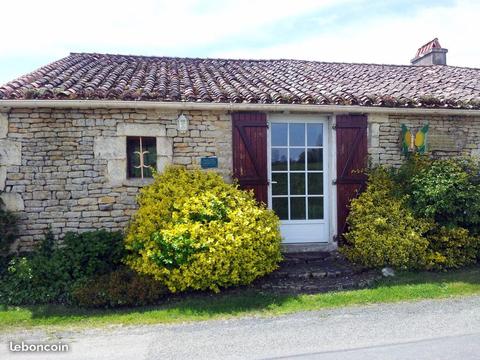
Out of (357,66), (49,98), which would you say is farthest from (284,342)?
(357,66)

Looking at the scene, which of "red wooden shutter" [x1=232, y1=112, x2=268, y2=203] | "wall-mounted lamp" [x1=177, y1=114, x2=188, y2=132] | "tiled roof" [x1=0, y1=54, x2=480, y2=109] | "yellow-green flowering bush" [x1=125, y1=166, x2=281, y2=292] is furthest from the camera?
"red wooden shutter" [x1=232, y1=112, x2=268, y2=203]

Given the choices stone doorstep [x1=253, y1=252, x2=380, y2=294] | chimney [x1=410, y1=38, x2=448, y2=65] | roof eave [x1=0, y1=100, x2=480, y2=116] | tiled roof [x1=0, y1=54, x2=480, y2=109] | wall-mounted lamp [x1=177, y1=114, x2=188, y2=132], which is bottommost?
stone doorstep [x1=253, y1=252, x2=380, y2=294]

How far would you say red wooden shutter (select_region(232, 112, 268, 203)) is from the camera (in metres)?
7.31

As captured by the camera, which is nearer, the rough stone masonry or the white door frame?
the rough stone masonry

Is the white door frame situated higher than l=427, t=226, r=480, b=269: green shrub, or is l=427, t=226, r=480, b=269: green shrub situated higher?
the white door frame

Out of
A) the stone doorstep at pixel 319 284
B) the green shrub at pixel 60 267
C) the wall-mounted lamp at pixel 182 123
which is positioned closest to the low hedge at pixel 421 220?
the stone doorstep at pixel 319 284

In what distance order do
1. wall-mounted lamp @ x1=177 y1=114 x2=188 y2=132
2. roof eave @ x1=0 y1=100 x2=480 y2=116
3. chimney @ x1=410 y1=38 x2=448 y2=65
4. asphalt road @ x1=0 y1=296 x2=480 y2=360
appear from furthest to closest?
chimney @ x1=410 y1=38 x2=448 y2=65 < wall-mounted lamp @ x1=177 y1=114 x2=188 y2=132 < roof eave @ x1=0 y1=100 x2=480 y2=116 < asphalt road @ x1=0 y1=296 x2=480 y2=360

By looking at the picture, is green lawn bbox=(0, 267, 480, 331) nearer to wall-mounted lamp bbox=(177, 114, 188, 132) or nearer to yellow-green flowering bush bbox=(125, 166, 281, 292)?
yellow-green flowering bush bbox=(125, 166, 281, 292)

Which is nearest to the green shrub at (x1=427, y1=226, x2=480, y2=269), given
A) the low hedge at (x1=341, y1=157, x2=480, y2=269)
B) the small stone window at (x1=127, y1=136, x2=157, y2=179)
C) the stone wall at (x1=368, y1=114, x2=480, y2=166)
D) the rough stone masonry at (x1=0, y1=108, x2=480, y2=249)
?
the low hedge at (x1=341, y1=157, x2=480, y2=269)

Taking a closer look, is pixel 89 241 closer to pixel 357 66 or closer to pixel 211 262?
pixel 211 262

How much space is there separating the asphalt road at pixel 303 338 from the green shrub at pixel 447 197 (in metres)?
1.85

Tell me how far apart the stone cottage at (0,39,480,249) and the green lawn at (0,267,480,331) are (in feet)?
5.92

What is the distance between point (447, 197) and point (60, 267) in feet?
19.9

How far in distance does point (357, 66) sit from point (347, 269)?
6180mm
